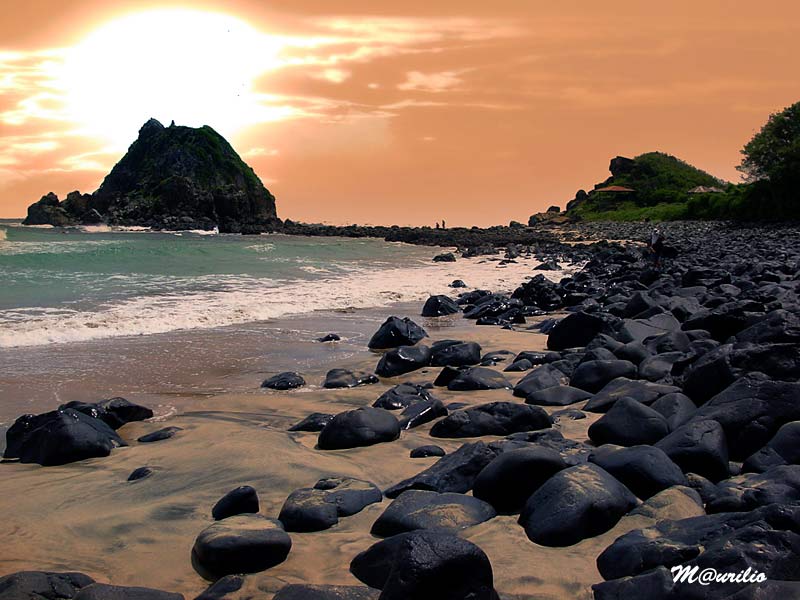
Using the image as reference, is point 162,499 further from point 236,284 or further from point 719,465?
point 236,284

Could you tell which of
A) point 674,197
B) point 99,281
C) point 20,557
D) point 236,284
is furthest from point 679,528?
point 674,197

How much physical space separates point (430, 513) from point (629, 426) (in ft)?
4.78

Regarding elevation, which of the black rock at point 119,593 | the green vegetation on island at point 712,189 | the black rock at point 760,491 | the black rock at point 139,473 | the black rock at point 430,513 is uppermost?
the green vegetation on island at point 712,189

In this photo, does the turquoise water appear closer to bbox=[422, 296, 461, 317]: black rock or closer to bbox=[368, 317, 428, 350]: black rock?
bbox=[422, 296, 461, 317]: black rock

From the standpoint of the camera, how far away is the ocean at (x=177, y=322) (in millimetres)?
6445

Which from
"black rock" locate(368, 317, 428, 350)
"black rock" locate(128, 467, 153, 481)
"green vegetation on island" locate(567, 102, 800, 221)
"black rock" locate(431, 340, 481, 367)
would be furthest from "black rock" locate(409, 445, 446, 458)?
"green vegetation on island" locate(567, 102, 800, 221)

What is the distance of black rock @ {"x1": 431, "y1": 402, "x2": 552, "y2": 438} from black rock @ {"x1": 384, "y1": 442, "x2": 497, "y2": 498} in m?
0.82


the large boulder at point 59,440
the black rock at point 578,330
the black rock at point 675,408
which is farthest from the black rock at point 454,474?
the black rock at point 578,330

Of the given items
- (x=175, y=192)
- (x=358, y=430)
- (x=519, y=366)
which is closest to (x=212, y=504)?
(x=358, y=430)

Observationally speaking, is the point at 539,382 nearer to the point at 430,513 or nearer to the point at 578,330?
the point at 578,330

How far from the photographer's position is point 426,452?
4.00 metres

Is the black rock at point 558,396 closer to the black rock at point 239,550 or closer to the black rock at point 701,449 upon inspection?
the black rock at point 701,449

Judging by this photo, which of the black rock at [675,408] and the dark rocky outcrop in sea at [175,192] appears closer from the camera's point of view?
the black rock at [675,408]

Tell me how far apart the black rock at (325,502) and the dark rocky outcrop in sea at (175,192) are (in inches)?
2791
